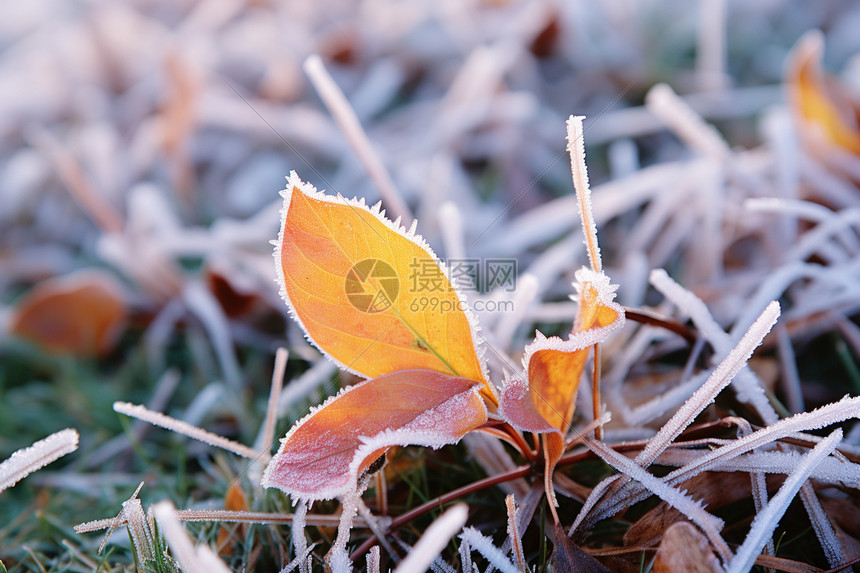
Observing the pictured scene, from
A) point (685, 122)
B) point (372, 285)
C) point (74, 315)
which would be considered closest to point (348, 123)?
point (372, 285)

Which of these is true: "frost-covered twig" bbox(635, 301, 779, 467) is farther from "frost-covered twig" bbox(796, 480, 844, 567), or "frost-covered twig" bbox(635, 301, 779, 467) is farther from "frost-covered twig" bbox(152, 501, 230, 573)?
"frost-covered twig" bbox(152, 501, 230, 573)

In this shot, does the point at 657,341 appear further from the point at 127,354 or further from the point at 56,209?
the point at 56,209

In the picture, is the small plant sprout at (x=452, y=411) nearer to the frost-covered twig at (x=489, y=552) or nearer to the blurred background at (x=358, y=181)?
the frost-covered twig at (x=489, y=552)

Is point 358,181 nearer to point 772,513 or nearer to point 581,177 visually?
point 581,177

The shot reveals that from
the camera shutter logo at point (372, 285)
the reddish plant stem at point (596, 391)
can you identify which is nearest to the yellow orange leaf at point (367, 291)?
the camera shutter logo at point (372, 285)

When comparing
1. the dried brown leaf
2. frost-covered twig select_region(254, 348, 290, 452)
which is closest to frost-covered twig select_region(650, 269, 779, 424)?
the dried brown leaf

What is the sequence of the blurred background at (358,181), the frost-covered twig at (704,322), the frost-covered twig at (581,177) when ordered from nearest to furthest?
the frost-covered twig at (581,177)
the frost-covered twig at (704,322)
the blurred background at (358,181)

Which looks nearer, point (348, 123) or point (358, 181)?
point (348, 123)
